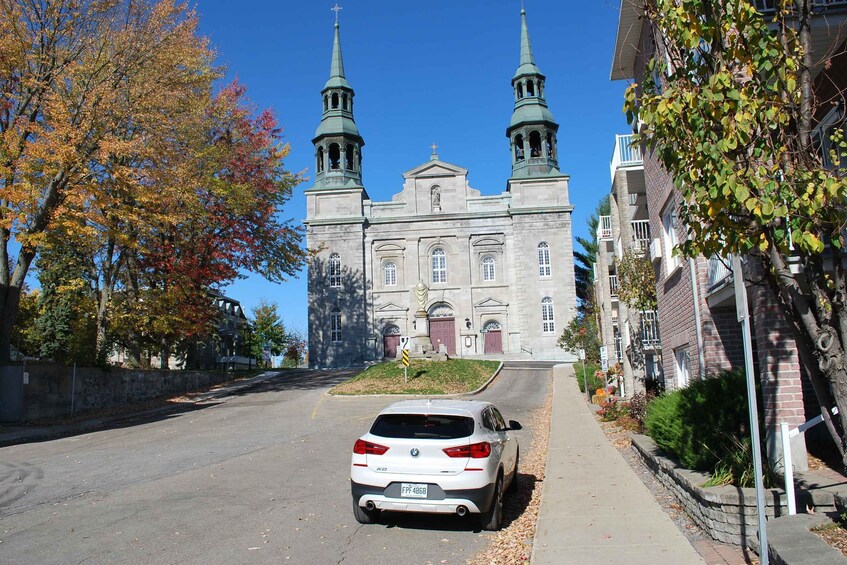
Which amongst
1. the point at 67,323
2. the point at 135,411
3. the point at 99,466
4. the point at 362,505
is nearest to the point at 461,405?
the point at 362,505

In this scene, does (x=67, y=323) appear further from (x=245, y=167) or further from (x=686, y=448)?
(x=686, y=448)

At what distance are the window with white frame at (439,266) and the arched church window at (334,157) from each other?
447 inches

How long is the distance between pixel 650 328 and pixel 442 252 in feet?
120

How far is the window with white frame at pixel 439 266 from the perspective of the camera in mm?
57188

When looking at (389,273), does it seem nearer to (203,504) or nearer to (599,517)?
(203,504)

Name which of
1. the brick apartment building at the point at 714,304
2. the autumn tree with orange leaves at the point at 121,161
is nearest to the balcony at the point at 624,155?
the brick apartment building at the point at 714,304

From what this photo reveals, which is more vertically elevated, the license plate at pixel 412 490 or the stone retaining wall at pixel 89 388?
the stone retaining wall at pixel 89 388

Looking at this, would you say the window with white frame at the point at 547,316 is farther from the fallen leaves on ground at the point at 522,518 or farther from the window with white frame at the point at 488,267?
the fallen leaves on ground at the point at 522,518

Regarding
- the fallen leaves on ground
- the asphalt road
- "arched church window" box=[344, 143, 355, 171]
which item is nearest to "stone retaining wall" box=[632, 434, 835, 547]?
the fallen leaves on ground

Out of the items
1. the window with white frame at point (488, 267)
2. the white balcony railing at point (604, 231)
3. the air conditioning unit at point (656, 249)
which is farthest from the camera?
the window with white frame at point (488, 267)

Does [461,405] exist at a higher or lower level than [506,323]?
lower

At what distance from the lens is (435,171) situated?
58281mm

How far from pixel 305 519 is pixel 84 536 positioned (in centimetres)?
247

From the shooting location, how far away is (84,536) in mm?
7625
